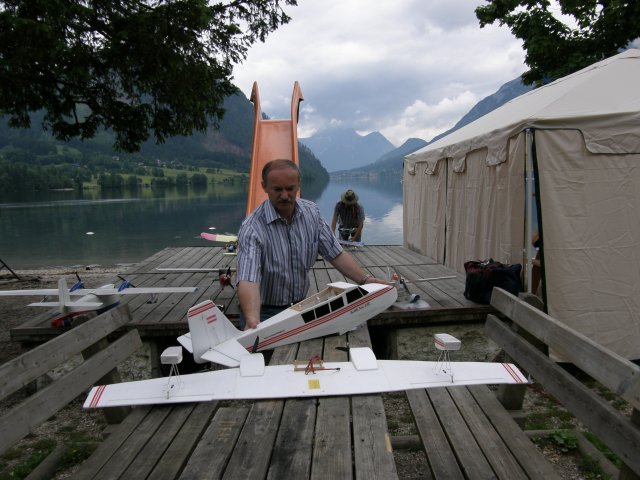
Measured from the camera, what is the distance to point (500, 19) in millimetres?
14906

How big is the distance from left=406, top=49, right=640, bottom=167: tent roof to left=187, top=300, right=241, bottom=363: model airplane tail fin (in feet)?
15.0

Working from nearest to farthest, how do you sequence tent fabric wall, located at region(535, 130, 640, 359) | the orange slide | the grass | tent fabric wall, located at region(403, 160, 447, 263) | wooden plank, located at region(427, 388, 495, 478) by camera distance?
wooden plank, located at region(427, 388, 495, 478)
the grass
tent fabric wall, located at region(535, 130, 640, 359)
tent fabric wall, located at region(403, 160, 447, 263)
the orange slide

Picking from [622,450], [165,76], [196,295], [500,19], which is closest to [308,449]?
[622,450]

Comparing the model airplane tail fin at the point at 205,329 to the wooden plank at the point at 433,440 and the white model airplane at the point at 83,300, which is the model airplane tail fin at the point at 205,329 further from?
the white model airplane at the point at 83,300

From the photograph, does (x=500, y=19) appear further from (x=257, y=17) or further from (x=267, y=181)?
(x=267, y=181)

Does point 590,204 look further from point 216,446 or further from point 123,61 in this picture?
point 123,61

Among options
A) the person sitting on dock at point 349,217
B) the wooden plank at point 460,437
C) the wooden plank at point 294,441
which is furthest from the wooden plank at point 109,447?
the person sitting on dock at point 349,217

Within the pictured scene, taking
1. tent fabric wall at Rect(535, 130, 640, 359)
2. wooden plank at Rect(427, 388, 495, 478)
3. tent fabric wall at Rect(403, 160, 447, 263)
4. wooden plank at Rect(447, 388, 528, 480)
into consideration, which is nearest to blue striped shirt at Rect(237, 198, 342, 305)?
wooden plank at Rect(427, 388, 495, 478)

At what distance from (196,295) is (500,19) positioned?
1365 cm

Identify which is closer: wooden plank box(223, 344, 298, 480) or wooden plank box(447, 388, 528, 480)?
wooden plank box(223, 344, 298, 480)

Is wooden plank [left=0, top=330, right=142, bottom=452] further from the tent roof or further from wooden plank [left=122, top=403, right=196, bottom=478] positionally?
the tent roof

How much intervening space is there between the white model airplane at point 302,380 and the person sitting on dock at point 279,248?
0.44 metres

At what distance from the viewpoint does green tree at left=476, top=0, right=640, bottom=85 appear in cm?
1308

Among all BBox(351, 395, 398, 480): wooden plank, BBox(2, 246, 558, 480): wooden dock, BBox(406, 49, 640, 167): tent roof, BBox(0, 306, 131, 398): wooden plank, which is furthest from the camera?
BBox(406, 49, 640, 167): tent roof
